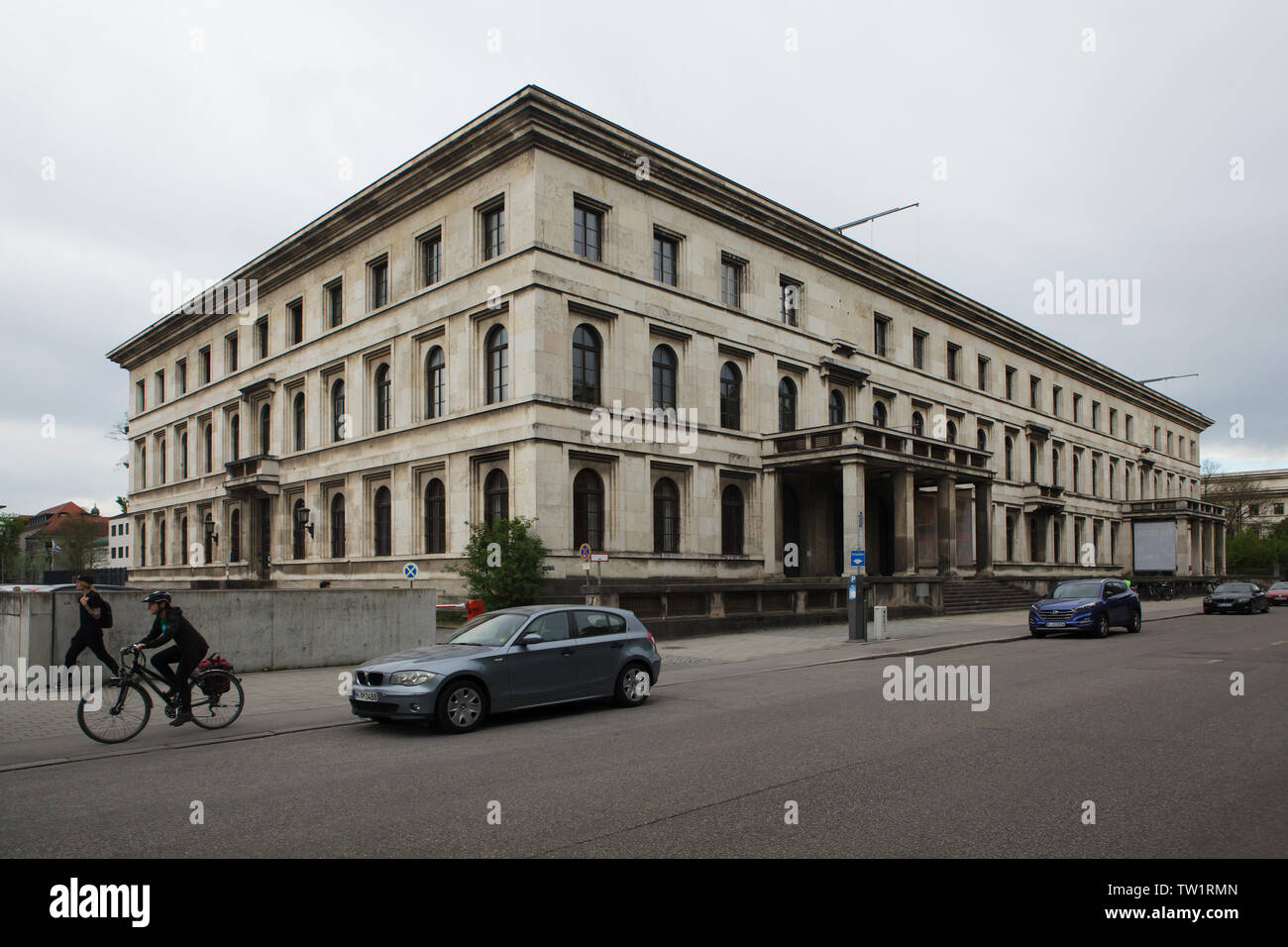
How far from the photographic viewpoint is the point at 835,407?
3944 centimetres

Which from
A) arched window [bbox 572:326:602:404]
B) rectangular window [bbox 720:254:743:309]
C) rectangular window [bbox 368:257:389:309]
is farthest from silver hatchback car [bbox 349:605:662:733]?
rectangular window [bbox 368:257:389:309]

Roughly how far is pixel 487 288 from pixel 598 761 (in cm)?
2234

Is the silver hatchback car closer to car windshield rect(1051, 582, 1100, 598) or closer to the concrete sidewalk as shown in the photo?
the concrete sidewalk

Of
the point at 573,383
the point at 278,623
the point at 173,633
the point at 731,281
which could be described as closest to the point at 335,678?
the point at 278,623

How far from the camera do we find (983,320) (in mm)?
50156

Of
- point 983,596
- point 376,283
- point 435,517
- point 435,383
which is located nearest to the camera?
point 435,517

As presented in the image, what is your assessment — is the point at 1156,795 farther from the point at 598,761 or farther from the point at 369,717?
the point at 369,717

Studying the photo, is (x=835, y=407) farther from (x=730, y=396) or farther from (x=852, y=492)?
(x=852, y=492)

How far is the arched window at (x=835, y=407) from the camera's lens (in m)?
38.9

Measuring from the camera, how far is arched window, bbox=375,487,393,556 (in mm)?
33719

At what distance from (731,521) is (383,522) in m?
→ 12.4

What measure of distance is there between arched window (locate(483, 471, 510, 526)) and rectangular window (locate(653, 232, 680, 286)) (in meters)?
8.58

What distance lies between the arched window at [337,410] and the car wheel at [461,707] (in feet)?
89.2
